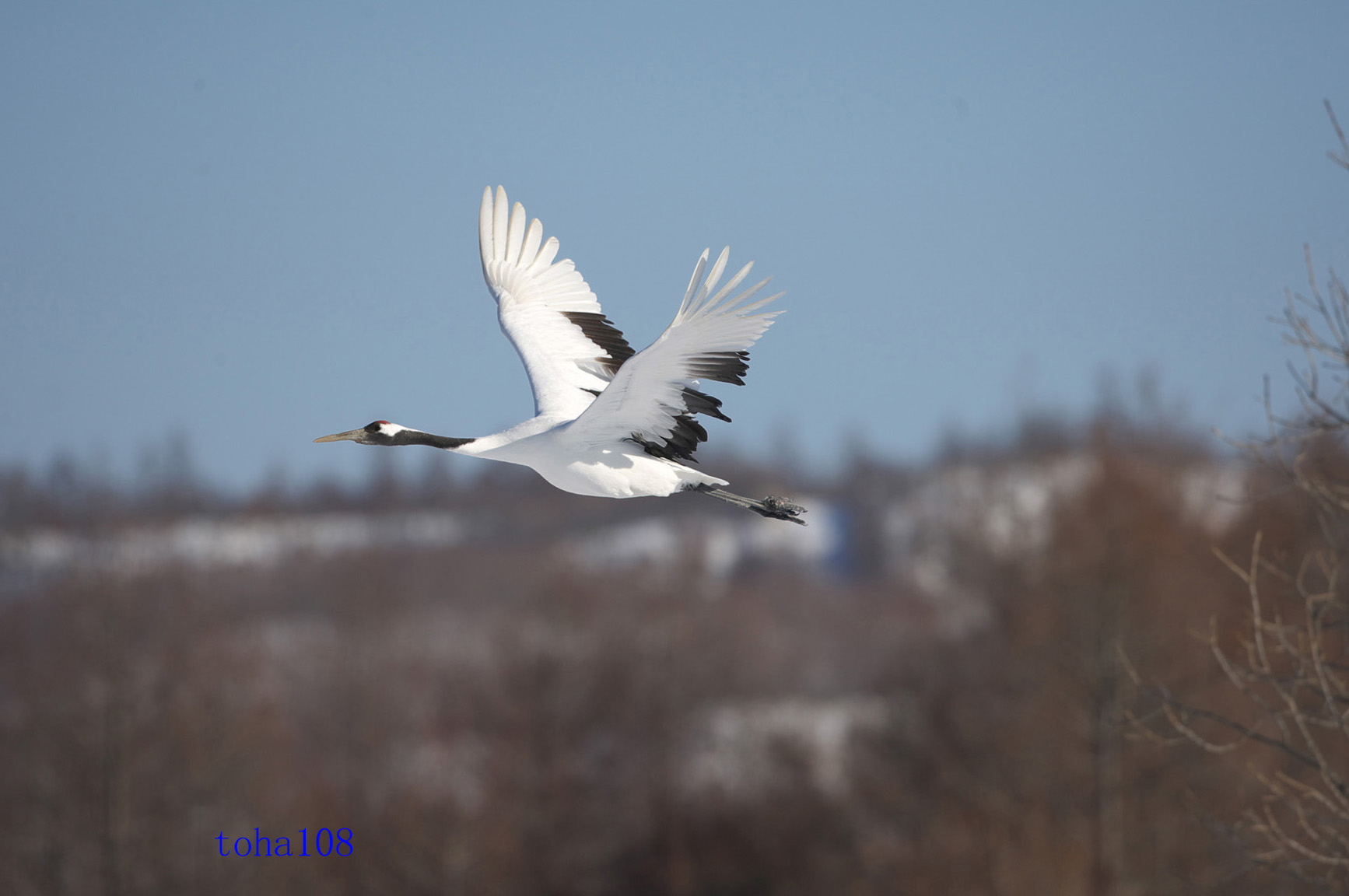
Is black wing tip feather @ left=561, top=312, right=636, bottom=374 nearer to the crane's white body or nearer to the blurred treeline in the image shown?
the crane's white body

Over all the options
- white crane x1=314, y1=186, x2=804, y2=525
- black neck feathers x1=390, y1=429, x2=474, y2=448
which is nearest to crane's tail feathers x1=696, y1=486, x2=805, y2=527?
white crane x1=314, y1=186, x2=804, y2=525

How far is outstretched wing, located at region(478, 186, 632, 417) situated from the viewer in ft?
24.3

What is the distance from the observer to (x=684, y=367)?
5.19 meters

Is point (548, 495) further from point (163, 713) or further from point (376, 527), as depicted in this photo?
point (163, 713)

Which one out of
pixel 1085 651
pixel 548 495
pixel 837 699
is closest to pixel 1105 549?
pixel 1085 651

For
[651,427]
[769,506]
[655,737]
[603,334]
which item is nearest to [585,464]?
[651,427]

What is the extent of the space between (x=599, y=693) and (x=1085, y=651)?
754 inches

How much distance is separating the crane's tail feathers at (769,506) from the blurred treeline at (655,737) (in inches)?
406

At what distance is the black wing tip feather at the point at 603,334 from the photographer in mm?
7785

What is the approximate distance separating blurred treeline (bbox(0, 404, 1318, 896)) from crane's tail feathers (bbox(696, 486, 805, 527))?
1032 cm

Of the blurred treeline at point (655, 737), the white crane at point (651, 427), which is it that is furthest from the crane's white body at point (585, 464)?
the blurred treeline at point (655, 737)

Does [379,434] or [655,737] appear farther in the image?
[655,737]

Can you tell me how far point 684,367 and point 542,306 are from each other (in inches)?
115

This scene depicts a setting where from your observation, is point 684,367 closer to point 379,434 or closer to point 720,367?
point 720,367
